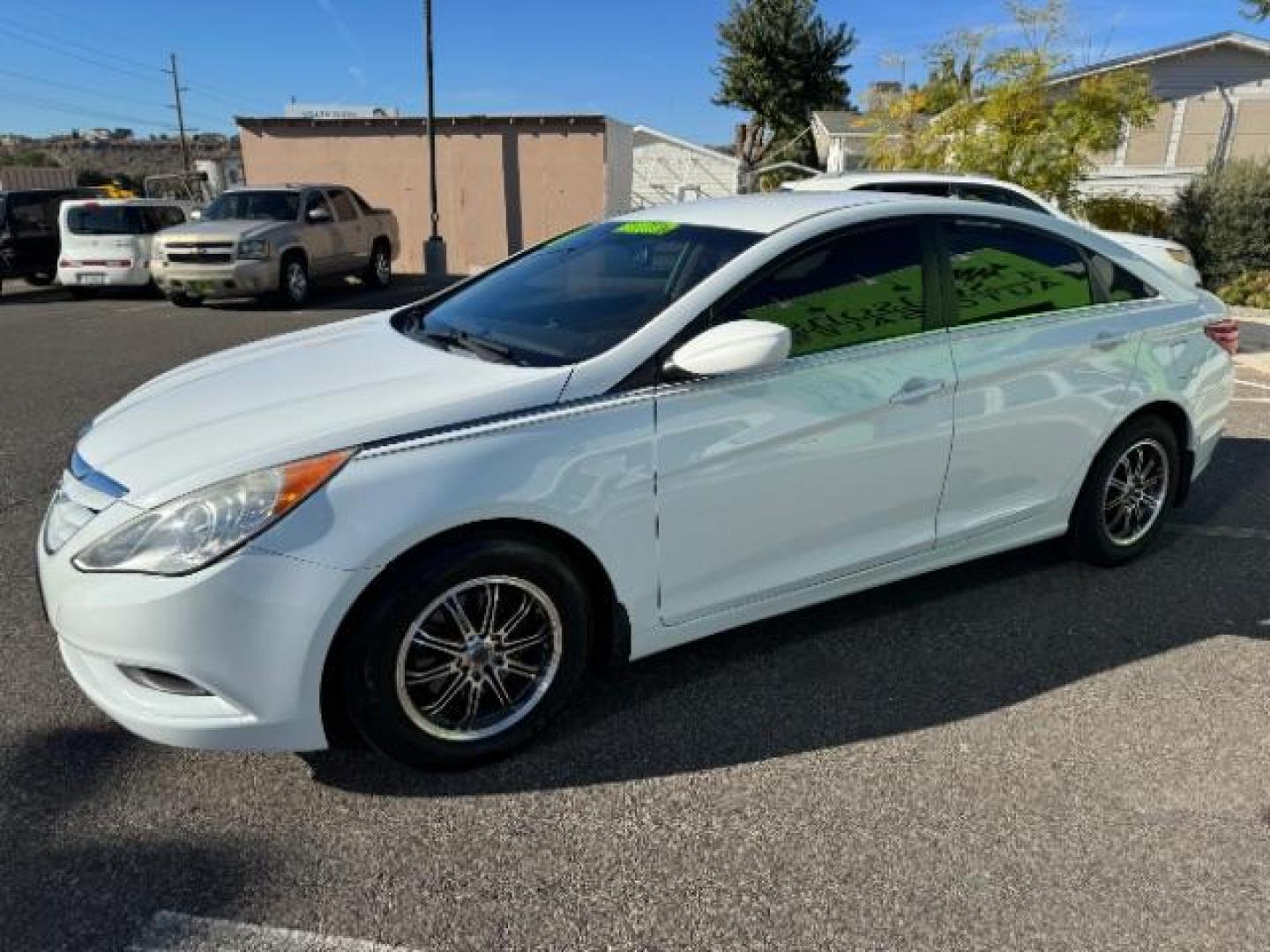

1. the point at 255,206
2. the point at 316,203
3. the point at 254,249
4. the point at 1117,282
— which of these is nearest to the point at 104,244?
the point at 255,206

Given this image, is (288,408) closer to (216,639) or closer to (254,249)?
(216,639)

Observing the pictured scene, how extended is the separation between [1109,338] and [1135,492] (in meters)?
0.78

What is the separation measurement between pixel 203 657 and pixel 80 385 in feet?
22.9

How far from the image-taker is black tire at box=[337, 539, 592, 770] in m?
2.38

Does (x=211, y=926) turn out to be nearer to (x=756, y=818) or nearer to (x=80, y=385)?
(x=756, y=818)

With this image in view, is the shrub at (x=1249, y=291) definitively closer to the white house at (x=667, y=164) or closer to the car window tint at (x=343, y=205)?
the car window tint at (x=343, y=205)

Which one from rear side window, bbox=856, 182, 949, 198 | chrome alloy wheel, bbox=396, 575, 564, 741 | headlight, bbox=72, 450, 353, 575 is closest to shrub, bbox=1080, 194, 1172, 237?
rear side window, bbox=856, 182, 949, 198

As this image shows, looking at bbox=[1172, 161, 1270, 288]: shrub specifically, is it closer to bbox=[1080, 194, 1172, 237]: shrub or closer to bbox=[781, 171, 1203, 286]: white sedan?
bbox=[1080, 194, 1172, 237]: shrub

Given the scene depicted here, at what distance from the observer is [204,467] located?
7.63 ft

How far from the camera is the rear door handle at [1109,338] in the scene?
3.64 m

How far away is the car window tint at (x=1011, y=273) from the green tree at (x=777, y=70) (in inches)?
1270

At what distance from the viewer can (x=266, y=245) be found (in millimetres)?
13125

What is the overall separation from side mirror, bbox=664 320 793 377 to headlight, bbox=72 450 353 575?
1.01 m

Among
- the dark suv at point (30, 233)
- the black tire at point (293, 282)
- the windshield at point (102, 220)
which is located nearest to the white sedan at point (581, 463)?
the black tire at point (293, 282)
